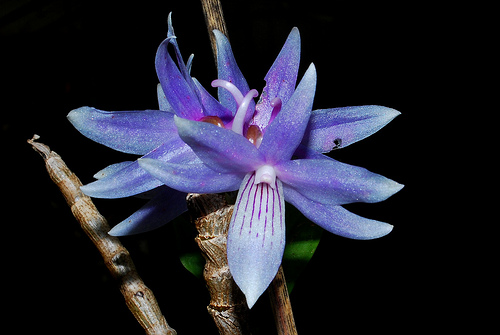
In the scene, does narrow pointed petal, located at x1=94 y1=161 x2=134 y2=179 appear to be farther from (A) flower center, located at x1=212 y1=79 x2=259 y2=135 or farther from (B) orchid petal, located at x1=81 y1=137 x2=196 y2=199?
(A) flower center, located at x1=212 y1=79 x2=259 y2=135

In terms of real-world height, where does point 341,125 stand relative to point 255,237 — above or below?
above

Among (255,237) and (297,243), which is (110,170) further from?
(297,243)

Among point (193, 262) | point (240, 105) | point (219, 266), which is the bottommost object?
point (193, 262)

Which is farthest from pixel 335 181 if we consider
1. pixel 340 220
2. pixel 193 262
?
pixel 193 262

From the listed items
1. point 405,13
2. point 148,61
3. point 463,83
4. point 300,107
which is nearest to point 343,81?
point 405,13

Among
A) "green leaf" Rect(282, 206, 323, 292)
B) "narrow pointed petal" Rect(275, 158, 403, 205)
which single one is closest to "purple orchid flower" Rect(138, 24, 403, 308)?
"narrow pointed petal" Rect(275, 158, 403, 205)

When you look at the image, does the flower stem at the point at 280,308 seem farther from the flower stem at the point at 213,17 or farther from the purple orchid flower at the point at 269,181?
the flower stem at the point at 213,17
